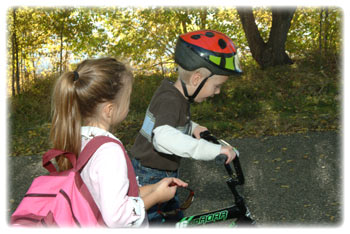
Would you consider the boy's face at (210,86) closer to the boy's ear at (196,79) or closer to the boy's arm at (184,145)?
the boy's ear at (196,79)

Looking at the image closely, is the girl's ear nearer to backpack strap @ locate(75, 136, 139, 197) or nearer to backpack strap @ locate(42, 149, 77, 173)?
backpack strap @ locate(75, 136, 139, 197)

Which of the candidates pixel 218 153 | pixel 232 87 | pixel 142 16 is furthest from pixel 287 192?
pixel 142 16

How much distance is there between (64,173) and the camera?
161 centimetres

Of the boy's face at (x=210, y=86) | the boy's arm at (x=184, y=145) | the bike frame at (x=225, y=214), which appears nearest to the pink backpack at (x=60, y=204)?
the boy's arm at (x=184, y=145)

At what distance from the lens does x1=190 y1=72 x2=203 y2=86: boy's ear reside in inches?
96.9

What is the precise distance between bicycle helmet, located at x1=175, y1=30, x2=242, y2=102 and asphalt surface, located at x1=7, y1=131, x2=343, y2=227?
2017 mm

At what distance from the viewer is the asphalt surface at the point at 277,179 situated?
12.6 ft

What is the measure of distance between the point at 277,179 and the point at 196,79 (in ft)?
8.57

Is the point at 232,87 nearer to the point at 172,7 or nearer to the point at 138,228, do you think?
the point at 172,7

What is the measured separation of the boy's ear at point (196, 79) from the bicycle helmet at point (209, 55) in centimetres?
3

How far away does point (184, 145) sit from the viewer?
2074 millimetres

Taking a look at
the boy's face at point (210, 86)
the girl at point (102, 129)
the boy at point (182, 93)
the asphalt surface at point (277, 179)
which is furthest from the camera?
the asphalt surface at point (277, 179)
